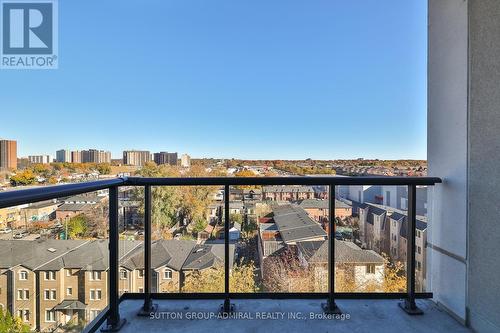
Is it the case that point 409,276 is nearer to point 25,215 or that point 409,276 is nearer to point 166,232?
point 166,232

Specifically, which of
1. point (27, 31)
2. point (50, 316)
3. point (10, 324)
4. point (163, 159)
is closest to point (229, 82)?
point (27, 31)

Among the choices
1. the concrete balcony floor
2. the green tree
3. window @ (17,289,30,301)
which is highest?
window @ (17,289,30,301)

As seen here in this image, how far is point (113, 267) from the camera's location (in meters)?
1.66

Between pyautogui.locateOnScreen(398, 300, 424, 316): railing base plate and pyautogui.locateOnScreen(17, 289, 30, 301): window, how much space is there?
93.6 inches

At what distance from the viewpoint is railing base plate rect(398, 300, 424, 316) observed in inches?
70.9

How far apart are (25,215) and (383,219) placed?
2362 millimetres

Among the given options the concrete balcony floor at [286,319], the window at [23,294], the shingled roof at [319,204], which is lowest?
the concrete balcony floor at [286,319]

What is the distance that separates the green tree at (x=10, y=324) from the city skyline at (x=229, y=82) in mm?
3942

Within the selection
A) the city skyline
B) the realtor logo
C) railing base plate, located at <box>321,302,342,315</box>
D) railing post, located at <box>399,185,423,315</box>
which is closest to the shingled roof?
railing post, located at <box>399,185,423,315</box>

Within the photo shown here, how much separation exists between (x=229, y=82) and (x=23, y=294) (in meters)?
12.8

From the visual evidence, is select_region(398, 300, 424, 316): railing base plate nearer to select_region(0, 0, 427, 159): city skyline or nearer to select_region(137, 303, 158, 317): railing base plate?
select_region(137, 303, 158, 317): railing base plate

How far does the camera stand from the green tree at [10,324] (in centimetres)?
96

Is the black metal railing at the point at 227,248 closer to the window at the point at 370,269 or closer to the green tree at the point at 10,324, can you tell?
the window at the point at 370,269

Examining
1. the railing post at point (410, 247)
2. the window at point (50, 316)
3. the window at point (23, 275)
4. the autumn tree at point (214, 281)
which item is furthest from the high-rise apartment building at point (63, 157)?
the railing post at point (410, 247)
